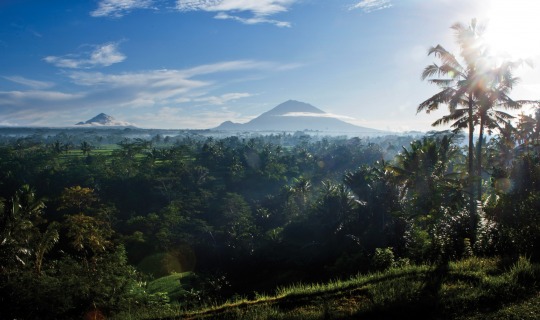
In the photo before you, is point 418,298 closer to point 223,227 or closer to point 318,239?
point 318,239

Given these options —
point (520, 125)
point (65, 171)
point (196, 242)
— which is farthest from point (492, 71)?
point (65, 171)

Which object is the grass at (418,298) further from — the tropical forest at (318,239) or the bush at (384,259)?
the bush at (384,259)

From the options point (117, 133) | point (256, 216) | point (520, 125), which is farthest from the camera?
point (117, 133)

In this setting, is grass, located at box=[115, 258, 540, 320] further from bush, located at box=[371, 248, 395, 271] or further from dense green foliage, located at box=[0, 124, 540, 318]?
bush, located at box=[371, 248, 395, 271]

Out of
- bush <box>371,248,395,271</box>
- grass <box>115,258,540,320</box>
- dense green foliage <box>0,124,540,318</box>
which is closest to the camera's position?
grass <box>115,258,540,320</box>

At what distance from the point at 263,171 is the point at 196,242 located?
2548 cm

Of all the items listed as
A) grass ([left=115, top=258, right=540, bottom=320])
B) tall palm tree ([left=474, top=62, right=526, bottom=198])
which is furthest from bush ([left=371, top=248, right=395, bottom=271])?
tall palm tree ([left=474, top=62, right=526, bottom=198])

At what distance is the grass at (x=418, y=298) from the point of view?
7000 mm

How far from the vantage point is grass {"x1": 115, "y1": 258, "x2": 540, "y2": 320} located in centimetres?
700

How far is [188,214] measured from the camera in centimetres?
4119

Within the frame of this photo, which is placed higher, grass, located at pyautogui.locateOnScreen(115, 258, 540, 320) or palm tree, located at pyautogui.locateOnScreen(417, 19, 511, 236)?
palm tree, located at pyautogui.locateOnScreen(417, 19, 511, 236)

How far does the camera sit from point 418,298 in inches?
293

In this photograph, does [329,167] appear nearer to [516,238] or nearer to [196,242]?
[196,242]

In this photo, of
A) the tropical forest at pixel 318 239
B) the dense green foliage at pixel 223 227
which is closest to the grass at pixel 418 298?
the tropical forest at pixel 318 239
